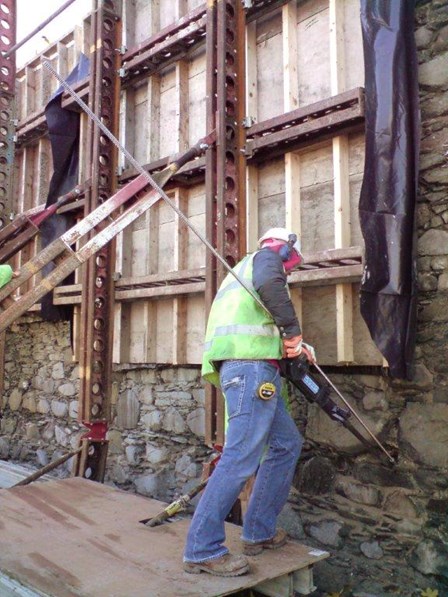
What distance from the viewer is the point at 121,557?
3.48m

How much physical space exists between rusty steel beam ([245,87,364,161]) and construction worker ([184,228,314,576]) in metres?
1.41

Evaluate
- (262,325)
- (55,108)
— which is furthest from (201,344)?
(55,108)

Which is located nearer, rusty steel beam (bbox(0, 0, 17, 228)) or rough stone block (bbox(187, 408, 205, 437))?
rough stone block (bbox(187, 408, 205, 437))

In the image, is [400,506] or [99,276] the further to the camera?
[99,276]

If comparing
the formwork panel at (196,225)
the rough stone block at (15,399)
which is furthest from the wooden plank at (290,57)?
the rough stone block at (15,399)

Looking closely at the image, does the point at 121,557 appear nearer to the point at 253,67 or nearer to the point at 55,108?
the point at 253,67

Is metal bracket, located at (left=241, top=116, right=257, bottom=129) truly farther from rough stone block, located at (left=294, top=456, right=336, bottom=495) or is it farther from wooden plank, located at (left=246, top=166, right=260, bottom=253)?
rough stone block, located at (left=294, top=456, right=336, bottom=495)

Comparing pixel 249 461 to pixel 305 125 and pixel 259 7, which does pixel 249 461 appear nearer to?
pixel 305 125

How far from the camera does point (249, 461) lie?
3355 millimetres

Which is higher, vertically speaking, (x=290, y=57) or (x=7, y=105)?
(x=7, y=105)

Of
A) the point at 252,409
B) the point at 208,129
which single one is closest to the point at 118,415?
the point at 208,129

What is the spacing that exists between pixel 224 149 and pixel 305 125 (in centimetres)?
72

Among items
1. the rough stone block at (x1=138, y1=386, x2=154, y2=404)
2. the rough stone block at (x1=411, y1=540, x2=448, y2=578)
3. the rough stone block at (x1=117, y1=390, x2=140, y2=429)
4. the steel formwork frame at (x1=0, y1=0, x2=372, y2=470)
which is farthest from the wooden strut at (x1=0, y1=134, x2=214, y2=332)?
the rough stone block at (x1=411, y1=540, x2=448, y2=578)

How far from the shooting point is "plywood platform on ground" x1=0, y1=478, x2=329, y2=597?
3.07 metres
